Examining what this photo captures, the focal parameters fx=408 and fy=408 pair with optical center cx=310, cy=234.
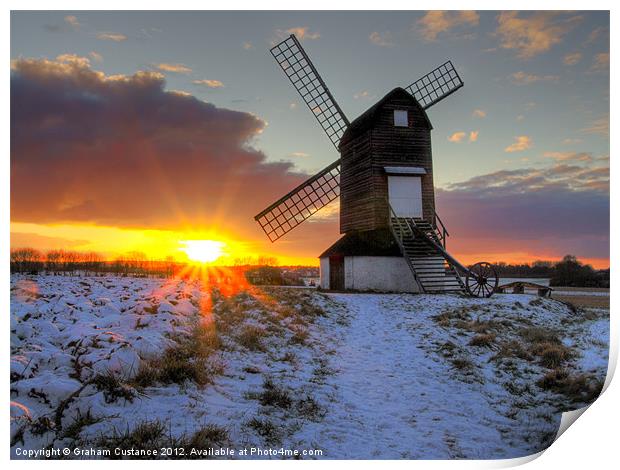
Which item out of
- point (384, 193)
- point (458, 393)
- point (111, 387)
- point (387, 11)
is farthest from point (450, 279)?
point (111, 387)

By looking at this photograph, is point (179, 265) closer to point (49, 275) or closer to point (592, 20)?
point (49, 275)

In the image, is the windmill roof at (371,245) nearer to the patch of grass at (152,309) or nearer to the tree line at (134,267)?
the tree line at (134,267)

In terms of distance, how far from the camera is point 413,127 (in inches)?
781

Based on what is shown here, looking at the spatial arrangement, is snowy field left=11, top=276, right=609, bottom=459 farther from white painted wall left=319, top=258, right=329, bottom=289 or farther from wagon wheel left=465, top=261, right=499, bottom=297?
white painted wall left=319, top=258, right=329, bottom=289

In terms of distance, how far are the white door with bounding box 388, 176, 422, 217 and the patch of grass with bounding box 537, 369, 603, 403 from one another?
37.7 feet

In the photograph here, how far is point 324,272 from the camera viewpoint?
22875mm

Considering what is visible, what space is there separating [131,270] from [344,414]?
13929mm

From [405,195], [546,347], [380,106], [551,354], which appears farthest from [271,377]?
[380,106]

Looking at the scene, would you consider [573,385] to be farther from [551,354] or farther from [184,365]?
[184,365]

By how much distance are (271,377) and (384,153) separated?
1410 cm

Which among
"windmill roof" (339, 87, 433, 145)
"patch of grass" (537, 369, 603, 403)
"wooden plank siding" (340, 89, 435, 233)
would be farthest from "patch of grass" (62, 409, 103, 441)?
"windmill roof" (339, 87, 433, 145)

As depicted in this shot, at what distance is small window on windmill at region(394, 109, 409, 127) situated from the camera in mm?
19609

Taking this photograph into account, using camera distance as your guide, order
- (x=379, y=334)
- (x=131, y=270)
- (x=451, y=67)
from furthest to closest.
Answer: (x=451, y=67)
(x=131, y=270)
(x=379, y=334)

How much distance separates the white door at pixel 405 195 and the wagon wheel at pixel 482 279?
393 centimetres
